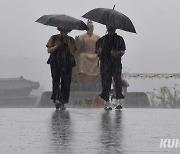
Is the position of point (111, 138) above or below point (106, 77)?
below

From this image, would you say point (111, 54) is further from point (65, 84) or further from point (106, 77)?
point (65, 84)

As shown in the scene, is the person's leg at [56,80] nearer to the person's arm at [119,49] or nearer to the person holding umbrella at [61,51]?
the person holding umbrella at [61,51]

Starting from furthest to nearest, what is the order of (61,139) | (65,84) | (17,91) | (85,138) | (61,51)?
(17,91)
(65,84)
(61,51)
(85,138)
(61,139)

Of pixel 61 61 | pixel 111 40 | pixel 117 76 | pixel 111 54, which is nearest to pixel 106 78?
pixel 117 76

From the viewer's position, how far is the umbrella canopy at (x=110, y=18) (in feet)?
29.1

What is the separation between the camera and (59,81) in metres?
9.61

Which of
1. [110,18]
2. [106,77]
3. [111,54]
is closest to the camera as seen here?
[110,18]

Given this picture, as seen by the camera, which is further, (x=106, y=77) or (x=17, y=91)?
(x=17, y=91)

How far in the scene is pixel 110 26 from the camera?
8.99 m

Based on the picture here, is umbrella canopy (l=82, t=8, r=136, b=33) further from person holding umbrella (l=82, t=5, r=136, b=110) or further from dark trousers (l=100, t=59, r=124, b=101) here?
dark trousers (l=100, t=59, r=124, b=101)

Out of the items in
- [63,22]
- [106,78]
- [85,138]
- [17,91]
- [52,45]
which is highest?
[63,22]

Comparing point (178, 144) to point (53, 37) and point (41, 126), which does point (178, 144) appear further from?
point (53, 37)

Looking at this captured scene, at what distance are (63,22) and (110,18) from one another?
31.3 inches

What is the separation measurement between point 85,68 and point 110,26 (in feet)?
37.6
